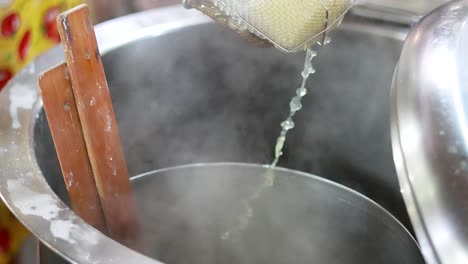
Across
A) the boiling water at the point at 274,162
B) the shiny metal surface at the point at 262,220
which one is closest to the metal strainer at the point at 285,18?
the boiling water at the point at 274,162

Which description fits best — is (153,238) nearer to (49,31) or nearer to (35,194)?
(35,194)

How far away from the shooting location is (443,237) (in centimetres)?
57

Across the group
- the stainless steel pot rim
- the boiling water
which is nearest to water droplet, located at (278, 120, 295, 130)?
the boiling water

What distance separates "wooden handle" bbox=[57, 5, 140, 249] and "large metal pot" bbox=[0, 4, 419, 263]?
9cm

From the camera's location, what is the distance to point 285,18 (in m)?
0.75

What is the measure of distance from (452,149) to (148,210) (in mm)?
628

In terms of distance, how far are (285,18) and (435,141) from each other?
0.85 feet

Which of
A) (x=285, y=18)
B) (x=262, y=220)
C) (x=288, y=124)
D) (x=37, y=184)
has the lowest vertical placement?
(x=262, y=220)

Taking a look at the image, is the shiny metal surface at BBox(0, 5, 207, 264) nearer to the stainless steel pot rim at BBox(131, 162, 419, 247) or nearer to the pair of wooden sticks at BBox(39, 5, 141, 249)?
the pair of wooden sticks at BBox(39, 5, 141, 249)

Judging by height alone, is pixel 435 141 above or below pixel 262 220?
above

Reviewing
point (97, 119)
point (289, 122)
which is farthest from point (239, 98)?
point (97, 119)

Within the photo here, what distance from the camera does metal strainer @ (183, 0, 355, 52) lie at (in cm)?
74

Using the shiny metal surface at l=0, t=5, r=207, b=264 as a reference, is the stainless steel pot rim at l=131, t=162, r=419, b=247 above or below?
below

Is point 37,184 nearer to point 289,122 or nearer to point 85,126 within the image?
point 85,126
